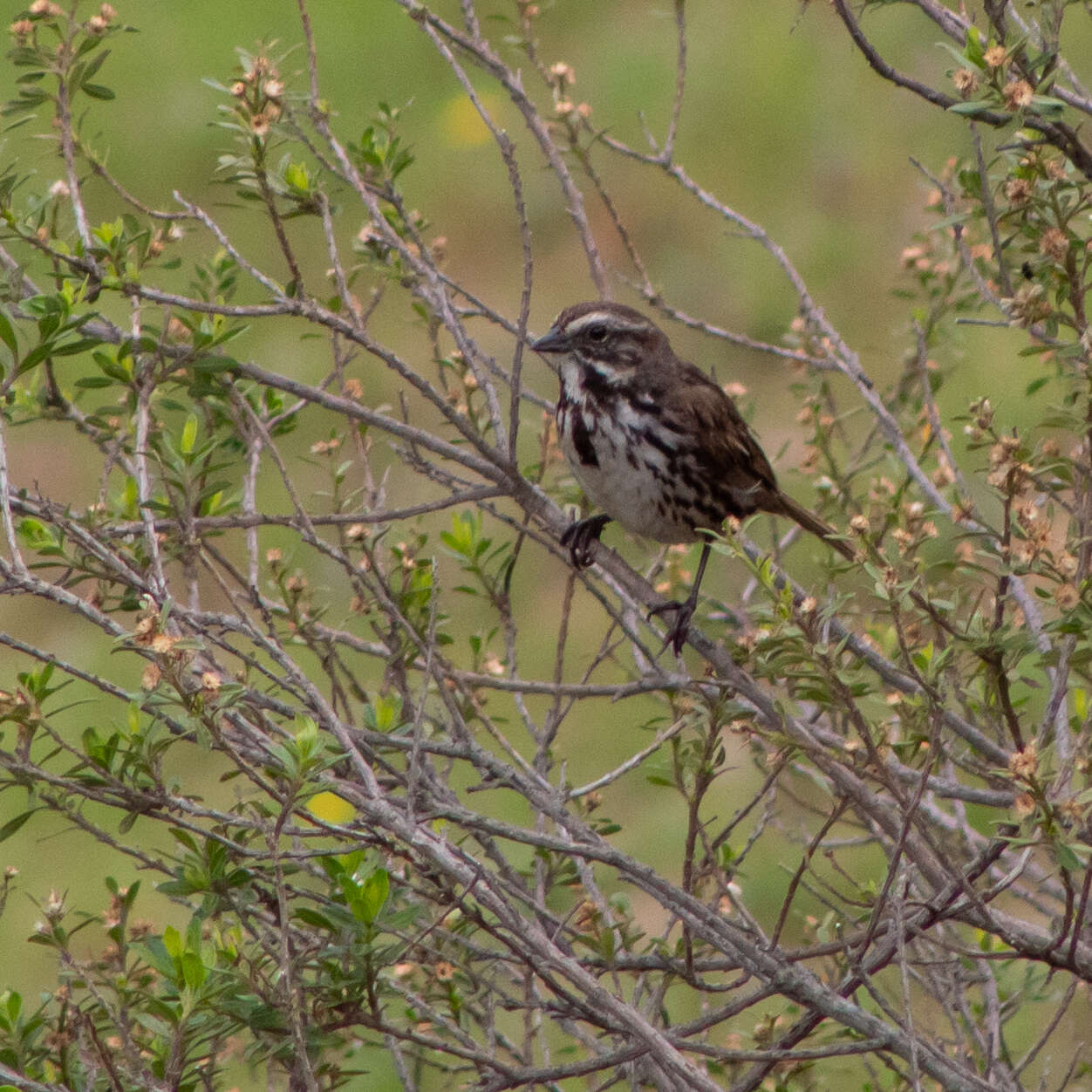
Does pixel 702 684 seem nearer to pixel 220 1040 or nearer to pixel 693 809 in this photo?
pixel 693 809

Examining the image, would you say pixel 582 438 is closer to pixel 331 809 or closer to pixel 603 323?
pixel 603 323

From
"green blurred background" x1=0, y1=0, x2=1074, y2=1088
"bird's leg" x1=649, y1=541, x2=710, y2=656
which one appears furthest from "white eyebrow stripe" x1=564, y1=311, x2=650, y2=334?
"green blurred background" x1=0, y1=0, x2=1074, y2=1088

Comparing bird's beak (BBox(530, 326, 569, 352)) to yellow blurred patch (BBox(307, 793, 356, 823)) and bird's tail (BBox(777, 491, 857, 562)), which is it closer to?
bird's tail (BBox(777, 491, 857, 562))

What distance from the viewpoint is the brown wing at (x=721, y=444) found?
4.82 meters

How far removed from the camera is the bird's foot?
4117 mm

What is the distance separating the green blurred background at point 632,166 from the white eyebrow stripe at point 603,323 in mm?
3752

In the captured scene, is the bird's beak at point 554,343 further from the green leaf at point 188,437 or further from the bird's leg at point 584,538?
the green leaf at point 188,437

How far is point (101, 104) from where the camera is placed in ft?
38.3

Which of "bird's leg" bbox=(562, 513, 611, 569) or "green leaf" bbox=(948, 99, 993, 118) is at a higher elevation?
"bird's leg" bbox=(562, 513, 611, 569)

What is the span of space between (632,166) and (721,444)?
649 centimetres

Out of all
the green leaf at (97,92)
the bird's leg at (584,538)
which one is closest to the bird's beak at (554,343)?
the bird's leg at (584,538)

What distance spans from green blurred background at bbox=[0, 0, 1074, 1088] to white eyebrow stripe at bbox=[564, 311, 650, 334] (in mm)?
3752

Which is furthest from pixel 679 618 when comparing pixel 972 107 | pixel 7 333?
pixel 7 333

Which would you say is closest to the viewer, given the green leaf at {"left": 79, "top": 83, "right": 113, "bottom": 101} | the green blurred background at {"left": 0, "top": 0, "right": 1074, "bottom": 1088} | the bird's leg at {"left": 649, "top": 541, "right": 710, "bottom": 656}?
the green leaf at {"left": 79, "top": 83, "right": 113, "bottom": 101}
